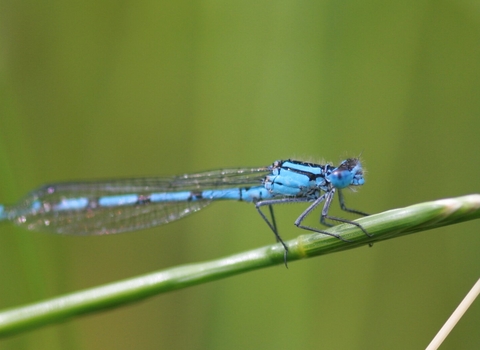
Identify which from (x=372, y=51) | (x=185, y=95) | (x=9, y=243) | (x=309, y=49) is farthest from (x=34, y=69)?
(x=372, y=51)

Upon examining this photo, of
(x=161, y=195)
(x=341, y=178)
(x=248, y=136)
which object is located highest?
(x=248, y=136)

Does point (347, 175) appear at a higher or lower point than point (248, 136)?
lower

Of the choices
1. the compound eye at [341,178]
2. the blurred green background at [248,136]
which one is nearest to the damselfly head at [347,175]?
the compound eye at [341,178]

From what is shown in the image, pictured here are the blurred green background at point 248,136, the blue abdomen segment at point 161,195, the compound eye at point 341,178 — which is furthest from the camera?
the blurred green background at point 248,136

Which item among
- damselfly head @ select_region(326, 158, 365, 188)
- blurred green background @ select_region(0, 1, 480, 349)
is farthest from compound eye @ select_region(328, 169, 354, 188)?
blurred green background @ select_region(0, 1, 480, 349)

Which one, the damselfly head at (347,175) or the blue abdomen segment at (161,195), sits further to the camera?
the blue abdomen segment at (161,195)

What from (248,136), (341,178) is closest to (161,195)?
(248,136)

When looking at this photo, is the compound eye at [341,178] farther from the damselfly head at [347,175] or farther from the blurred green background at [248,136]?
the blurred green background at [248,136]

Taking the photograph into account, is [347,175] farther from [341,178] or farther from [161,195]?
[161,195]

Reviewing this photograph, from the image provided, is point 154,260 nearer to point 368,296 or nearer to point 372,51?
point 368,296

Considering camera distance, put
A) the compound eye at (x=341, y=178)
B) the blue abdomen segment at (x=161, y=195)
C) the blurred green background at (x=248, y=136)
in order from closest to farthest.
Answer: the compound eye at (x=341, y=178) → the blue abdomen segment at (x=161, y=195) → the blurred green background at (x=248, y=136)
